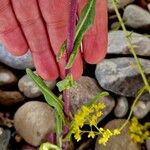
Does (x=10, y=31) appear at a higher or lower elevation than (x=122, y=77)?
higher

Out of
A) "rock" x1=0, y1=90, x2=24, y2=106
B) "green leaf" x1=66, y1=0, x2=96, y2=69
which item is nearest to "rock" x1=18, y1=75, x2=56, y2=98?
"rock" x1=0, y1=90, x2=24, y2=106

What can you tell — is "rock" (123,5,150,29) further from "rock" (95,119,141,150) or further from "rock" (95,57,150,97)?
"rock" (95,119,141,150)

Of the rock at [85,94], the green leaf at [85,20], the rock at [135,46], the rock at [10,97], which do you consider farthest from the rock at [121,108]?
the green leaf at [85,20]

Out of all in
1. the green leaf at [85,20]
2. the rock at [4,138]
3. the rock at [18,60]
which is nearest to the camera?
the green leaf at [85,20]

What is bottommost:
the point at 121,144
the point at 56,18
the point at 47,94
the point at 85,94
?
the point at 121,144

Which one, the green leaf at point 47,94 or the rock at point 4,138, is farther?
the rock at point 4,138

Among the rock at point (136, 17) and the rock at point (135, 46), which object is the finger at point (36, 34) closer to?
the rock at point (135, 46)

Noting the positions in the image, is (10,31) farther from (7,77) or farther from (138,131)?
(138,131)

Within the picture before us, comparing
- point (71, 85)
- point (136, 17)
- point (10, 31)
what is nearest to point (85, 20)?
point (71, 85)
